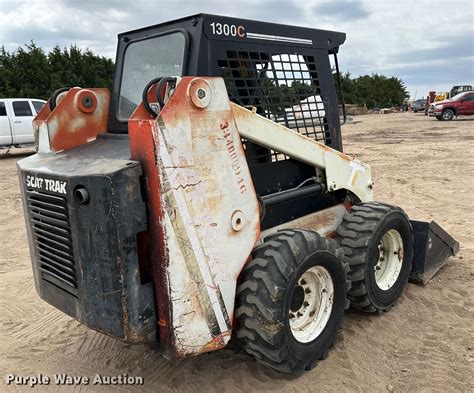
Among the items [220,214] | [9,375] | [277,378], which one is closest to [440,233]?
[277,378]

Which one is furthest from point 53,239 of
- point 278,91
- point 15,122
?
point 15,122

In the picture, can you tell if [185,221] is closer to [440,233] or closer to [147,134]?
[147,134]

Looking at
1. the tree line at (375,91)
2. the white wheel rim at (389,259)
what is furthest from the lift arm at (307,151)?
the tree line at (375,91)

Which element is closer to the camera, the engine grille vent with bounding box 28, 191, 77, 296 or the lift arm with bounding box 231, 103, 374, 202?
the engine grille vent with bounding box 28, 191, 77, 296

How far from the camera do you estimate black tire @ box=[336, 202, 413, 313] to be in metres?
3.39

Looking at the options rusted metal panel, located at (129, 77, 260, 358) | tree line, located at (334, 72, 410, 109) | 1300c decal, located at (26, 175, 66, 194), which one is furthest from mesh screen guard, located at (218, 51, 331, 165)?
tree line, located at (334, 72, 410, 109)

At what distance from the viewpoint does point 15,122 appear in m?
14.7

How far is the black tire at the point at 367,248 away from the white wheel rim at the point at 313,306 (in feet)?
1.29

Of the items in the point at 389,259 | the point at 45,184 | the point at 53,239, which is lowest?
the point at 389,259

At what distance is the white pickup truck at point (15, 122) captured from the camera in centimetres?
1461

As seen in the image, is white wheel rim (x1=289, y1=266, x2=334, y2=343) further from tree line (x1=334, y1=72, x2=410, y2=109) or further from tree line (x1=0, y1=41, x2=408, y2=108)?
tree line (x1=334, y1=72, x2=410, y2=109)

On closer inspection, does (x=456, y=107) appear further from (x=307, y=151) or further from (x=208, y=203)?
(x=208, y=203)

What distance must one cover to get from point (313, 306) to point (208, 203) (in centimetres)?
111

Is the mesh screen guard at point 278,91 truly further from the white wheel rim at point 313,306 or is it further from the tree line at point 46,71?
the tree line at point 46,71
